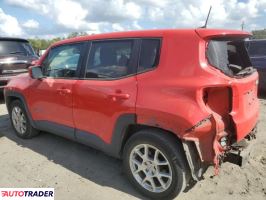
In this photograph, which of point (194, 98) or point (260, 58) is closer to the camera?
point (194, 98)

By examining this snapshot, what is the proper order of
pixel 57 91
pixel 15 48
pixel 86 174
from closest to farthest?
pixel 86 174
pixel 57 91
pixel 15 48

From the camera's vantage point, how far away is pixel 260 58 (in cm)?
→ 949

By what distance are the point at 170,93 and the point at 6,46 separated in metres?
7.48

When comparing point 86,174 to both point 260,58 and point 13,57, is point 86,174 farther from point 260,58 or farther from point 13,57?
point 260,58

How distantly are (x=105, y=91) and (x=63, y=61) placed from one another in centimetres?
122

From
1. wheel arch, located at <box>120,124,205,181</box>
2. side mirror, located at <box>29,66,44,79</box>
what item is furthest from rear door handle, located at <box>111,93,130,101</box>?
side mirror, located at <box>29,66,44,79</box>

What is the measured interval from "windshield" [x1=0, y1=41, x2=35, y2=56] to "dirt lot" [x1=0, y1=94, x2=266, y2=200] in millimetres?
4634

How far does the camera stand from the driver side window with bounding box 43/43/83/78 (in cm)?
461

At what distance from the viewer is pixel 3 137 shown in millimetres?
6078

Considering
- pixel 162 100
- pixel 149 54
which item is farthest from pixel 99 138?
pixel 149 54

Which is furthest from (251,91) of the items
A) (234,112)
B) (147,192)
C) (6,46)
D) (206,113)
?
(6,46)

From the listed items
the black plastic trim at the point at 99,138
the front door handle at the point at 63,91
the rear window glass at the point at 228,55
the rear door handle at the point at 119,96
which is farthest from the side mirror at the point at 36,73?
the rear window glass at the point at 228,55

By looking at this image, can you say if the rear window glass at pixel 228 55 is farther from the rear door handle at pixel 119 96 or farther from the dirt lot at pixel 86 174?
the dirt lot at pixel 86 174

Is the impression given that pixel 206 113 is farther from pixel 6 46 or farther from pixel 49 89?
pixel 6 46
